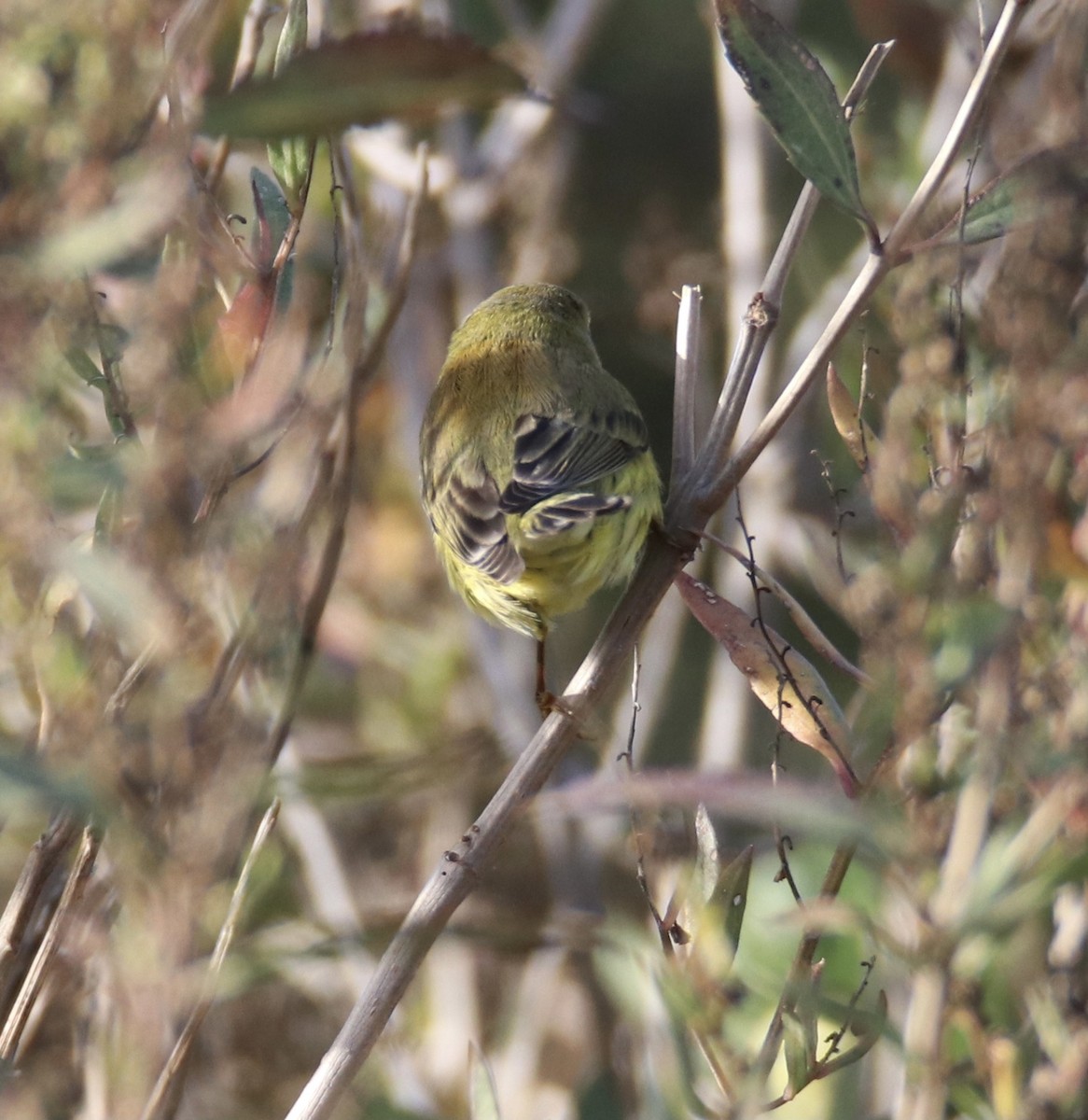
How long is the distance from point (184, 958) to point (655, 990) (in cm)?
38

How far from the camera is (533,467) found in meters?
2.75

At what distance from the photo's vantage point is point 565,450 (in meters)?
2.78

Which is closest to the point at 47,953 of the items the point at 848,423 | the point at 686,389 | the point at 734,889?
the point at 734,889

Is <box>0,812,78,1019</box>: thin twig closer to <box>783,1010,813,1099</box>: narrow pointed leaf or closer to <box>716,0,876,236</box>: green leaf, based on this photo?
<box>783,1010,813,1099</box>: narrow pointed leaf

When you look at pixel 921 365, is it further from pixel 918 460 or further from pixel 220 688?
pixel 220 688

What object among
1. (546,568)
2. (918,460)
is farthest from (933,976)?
(546,568)

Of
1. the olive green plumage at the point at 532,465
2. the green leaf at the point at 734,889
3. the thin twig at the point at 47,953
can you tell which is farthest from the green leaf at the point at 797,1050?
the olive green plumage at the point at 532,465

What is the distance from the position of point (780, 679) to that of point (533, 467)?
146 cm

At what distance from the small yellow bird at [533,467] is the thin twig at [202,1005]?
118 centimetres

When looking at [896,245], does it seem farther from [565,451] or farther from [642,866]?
[565,451]

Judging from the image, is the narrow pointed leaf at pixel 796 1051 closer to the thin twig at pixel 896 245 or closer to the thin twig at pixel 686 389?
the thin twig at pixel 896 245

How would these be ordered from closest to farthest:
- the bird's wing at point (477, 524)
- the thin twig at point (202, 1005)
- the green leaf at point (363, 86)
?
the green leaf at point (363, 86) → the thin twig at point (202, 1005) → the bird's wing at point (477, 524)

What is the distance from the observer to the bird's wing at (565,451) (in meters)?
2.64

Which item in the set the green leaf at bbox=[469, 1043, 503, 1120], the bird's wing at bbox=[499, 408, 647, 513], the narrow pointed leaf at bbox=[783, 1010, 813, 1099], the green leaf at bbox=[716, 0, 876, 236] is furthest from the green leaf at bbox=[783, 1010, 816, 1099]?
the bird's wing at bbox=[499, 408, 647, 513]
